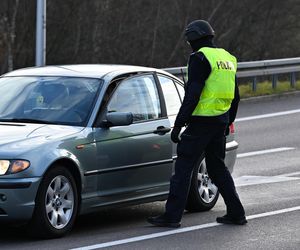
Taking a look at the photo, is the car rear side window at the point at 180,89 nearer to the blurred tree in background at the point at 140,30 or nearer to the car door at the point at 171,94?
the car door at the point at 171,94

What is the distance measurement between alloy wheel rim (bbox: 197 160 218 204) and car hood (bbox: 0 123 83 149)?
1.75 metres

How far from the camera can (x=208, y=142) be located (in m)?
9.54

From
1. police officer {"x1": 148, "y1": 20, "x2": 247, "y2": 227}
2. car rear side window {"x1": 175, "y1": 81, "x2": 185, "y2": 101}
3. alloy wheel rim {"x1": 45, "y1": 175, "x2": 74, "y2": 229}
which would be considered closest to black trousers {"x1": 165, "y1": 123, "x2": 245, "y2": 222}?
police officer {"x1": 148, "y1": 20, "x2": 247, "y2": 227}

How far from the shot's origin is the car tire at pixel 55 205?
8.59m

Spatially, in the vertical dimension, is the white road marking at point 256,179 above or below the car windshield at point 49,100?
below

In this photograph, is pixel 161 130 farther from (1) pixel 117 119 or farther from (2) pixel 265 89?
(2) pixel 265 89

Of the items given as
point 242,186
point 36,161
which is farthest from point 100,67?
point 242,186

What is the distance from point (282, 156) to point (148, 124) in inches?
224

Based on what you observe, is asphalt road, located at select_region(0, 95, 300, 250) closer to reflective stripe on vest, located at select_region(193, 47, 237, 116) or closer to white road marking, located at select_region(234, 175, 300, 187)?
white road marking, located at select_region(234, 175, 300, 187)

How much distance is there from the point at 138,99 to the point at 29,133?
160cm

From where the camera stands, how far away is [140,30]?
3884 centimetres

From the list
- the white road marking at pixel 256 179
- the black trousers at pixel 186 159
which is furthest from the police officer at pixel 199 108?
the white road marking at pixel 256 179

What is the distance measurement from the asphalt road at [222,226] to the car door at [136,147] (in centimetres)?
38

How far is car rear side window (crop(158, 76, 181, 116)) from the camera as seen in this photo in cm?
1054
